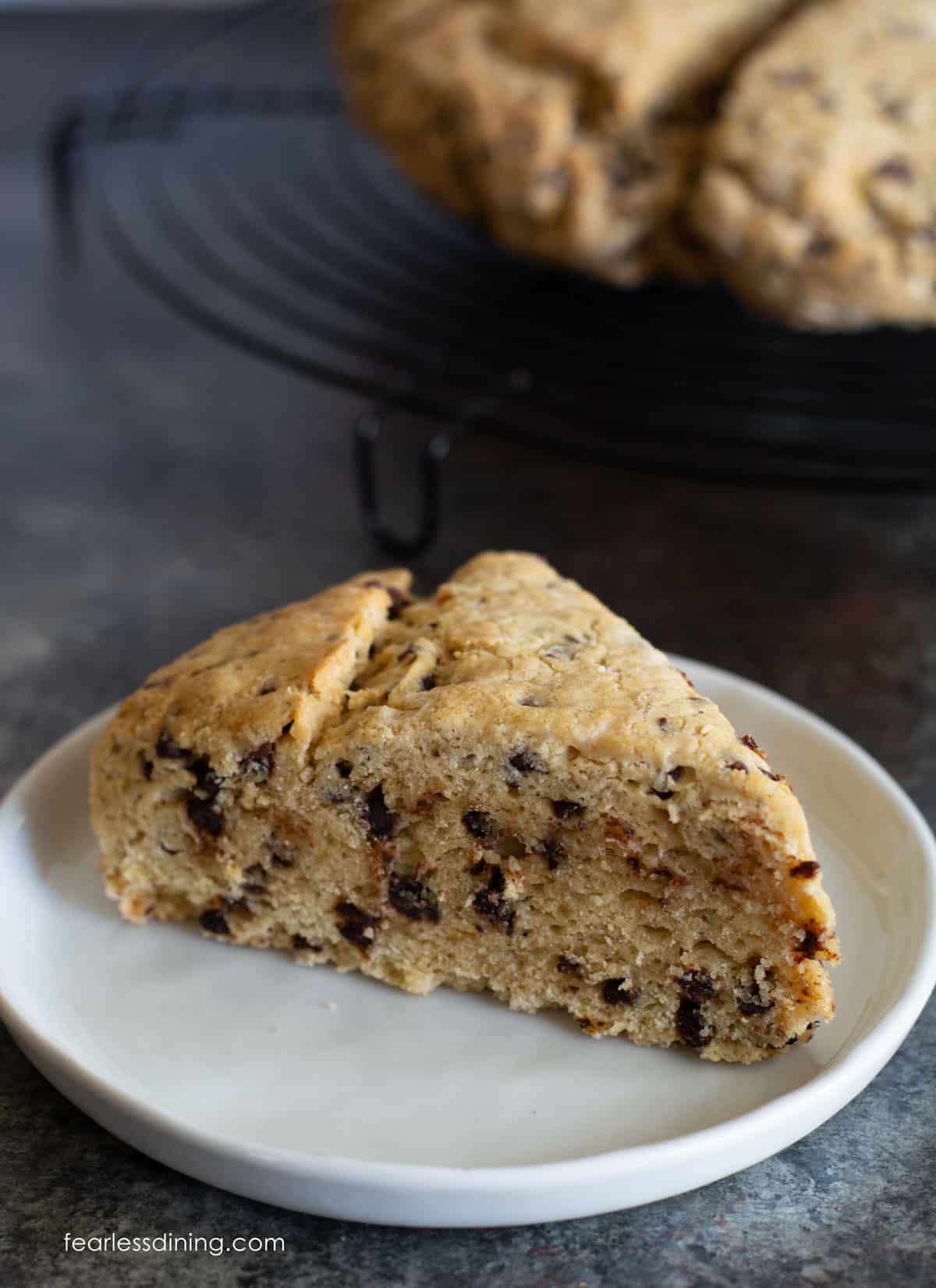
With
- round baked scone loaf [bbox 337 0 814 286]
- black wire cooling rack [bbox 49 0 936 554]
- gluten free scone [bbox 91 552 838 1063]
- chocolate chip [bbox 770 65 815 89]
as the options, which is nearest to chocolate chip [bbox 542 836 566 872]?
gluten free scone [bbox 91 552 838 1063]

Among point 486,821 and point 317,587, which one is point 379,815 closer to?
point 486,821

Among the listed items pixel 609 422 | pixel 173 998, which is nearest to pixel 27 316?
pixel 609 422

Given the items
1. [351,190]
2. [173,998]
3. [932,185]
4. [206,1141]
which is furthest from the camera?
[351,190]

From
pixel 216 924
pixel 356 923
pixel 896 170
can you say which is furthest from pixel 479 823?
pixel 896 170

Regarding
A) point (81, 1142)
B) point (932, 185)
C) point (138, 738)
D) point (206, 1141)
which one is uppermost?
point (932, 185)

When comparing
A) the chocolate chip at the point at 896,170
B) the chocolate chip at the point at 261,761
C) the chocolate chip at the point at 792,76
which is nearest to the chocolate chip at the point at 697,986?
the chocolate chip at the point at 261,761

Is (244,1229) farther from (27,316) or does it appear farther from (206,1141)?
(27,316)
